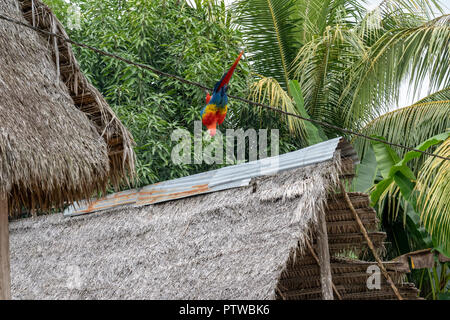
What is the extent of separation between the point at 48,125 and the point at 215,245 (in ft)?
6.26

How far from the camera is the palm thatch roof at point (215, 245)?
4805mm

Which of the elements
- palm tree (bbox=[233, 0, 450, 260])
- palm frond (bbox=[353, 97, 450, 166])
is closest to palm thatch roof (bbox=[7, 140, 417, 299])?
palm tree (bbox=[233, 0, 450, 260])

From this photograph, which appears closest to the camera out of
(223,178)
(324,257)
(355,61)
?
(324,257)

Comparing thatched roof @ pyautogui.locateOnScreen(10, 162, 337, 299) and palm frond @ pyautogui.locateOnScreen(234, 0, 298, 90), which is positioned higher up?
palm frond @ pyautogui.locateOnScreen(234, 0, 298, 90)

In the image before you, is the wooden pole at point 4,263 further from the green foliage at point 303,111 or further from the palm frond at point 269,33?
the palm frond at point 269,33

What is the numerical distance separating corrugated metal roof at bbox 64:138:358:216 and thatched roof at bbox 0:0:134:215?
0.55 m

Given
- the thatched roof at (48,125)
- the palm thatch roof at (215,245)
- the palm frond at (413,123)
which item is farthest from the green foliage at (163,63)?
the thatched roof at (48,125)

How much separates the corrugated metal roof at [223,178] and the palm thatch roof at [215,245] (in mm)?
23

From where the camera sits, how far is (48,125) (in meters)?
4.11

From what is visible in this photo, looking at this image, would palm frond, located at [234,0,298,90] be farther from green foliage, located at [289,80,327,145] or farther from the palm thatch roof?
the palm thatch roof

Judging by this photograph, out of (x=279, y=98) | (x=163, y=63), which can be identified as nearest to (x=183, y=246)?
(x=279, y=98)

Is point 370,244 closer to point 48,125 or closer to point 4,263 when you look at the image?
point 48,125

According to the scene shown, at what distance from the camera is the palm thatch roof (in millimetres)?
4805
